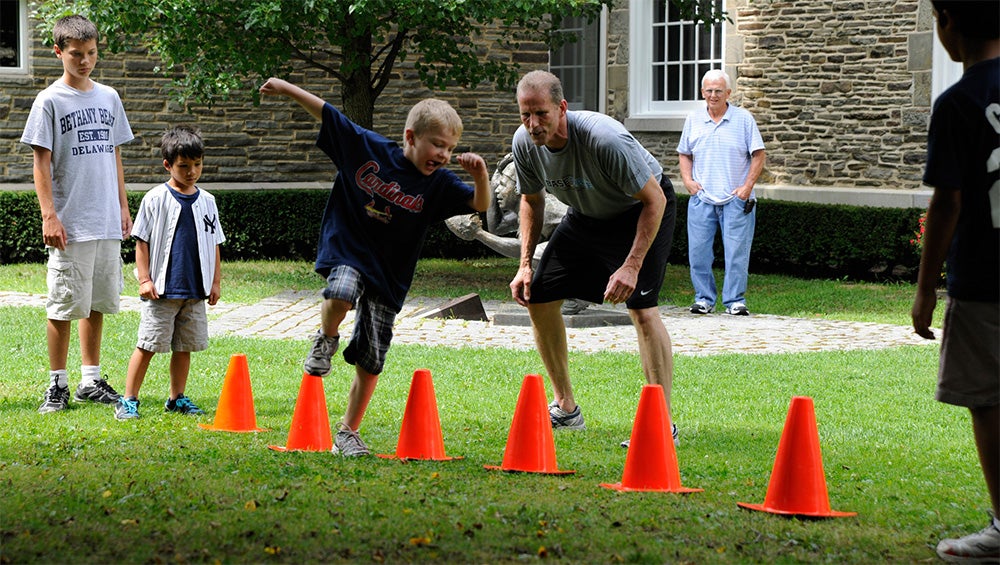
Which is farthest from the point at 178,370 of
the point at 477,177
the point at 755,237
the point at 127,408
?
the point at 755,237

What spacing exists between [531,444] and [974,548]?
1955 mm

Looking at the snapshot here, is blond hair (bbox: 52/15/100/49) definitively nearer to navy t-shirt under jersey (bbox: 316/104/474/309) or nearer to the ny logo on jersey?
the ny logo on jersey

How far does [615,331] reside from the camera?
1089 cm

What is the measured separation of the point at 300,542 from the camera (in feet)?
12.4

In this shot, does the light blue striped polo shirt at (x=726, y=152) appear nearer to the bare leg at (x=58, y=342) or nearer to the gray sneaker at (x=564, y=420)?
the gray sneaker at (x=564, y=420)

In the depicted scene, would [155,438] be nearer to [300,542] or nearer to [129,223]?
[129,223]

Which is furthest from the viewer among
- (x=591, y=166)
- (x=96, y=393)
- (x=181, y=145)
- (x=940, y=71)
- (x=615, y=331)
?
(x=940, y=71)

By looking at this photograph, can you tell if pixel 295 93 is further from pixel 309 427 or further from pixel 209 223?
pixel 209 223

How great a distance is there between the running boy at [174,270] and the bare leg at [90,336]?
0.37m

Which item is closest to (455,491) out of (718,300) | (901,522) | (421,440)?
(421,440)

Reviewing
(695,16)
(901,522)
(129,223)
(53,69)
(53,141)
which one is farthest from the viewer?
(53,69)

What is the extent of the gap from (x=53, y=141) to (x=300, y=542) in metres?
3.72

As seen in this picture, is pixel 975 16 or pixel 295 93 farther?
pixel 295 93

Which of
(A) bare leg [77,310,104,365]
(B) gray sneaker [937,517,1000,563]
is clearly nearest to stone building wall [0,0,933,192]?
(A) bare leg [77,310,104,365]
